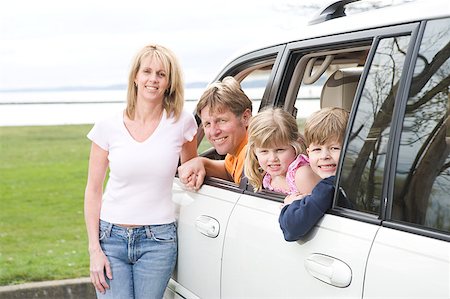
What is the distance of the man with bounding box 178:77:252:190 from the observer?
3859 mm

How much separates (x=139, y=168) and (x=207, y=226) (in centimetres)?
42

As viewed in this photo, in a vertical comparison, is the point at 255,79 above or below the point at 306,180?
above

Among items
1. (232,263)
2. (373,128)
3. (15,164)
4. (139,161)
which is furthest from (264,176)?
(15,164)

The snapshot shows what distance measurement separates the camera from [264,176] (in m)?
3.40

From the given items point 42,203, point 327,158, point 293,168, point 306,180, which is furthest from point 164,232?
point 42,203

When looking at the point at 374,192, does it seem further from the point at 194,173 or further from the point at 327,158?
the point at 194,173

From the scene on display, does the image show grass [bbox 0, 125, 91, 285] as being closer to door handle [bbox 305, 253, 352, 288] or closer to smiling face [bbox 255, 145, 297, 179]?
smiling face [bbox 255, 145, 297, 179]

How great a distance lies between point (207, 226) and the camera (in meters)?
3.60

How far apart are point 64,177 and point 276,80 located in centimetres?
1209

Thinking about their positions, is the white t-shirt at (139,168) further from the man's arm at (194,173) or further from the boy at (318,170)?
the boy at (318,170)

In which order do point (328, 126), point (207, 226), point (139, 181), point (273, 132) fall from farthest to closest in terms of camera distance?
point (139, 181) < point (207, 226) < point (273, 132) < point (328, 126)

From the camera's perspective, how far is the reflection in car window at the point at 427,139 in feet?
7.59

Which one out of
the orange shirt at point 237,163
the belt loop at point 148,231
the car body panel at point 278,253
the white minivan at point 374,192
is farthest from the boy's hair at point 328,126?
the belt loop at point 148,231

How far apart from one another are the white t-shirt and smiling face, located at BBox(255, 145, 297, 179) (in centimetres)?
62
